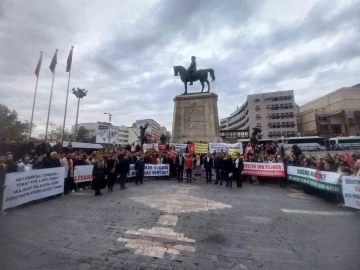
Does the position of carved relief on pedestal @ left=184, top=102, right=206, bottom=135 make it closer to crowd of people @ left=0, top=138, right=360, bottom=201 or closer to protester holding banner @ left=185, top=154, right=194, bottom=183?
crowd of people @ left=0, top=138, right=360, bottom=201

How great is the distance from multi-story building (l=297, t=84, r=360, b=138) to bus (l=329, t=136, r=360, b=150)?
31266 millimetres

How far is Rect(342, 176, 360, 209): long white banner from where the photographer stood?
753 cm

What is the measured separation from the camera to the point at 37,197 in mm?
8234

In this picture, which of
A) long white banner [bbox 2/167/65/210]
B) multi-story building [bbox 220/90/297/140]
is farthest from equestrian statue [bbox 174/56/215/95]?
multi-story building [bbox 220/90/297/140]

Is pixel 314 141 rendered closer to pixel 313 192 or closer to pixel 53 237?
pixel 313 192

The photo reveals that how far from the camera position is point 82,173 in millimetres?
11227

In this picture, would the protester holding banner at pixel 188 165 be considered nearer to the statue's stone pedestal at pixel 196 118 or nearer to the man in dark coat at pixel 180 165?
the man in dark coat at pixel 180 165

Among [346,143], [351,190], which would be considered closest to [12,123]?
[351,190]

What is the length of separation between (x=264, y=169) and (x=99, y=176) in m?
9.30

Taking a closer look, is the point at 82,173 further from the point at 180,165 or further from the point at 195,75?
the point at 195,75

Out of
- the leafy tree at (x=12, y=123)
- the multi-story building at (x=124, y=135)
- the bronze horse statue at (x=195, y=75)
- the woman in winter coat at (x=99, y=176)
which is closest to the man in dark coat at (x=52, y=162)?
the woman in winter coat at (x=99, y=176)

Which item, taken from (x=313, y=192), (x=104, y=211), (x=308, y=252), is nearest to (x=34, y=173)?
(x=104, y=211)

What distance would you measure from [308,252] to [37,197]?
8.90 meters

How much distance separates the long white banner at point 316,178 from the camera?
864cm
